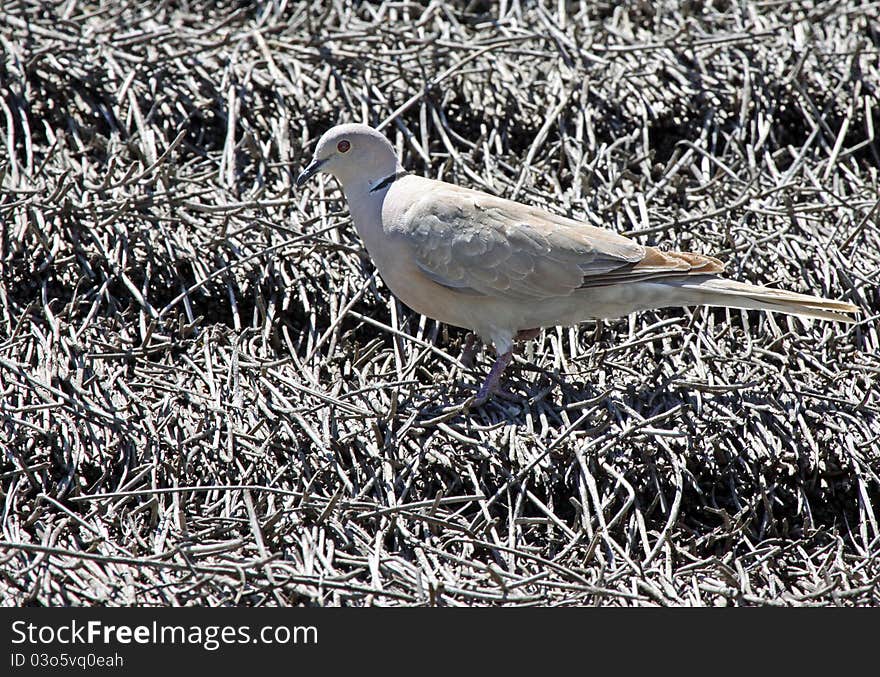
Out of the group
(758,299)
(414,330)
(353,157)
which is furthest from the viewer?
(414,330)

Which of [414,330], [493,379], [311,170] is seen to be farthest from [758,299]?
[311,170]

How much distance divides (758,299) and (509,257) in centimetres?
77

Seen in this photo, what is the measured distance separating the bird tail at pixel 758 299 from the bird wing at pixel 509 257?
0.06 meters

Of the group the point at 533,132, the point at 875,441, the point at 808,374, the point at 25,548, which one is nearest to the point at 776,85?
the point at 533,132

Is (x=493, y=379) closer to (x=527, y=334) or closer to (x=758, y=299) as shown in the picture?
(x=527, y=334)

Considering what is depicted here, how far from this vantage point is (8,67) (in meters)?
4.03

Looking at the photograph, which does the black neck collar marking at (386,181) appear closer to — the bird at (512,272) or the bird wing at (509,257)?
the bird at (512,272)

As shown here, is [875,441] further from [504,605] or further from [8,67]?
[8,67]

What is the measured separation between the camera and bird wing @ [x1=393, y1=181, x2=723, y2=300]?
10.5 feet

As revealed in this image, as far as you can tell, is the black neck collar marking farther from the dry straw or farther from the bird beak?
the dry straw

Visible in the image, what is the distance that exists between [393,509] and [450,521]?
0.68ft

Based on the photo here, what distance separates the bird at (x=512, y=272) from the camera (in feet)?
10.4

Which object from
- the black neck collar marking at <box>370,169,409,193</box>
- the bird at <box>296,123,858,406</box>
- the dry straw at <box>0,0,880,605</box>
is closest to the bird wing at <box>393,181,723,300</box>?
the bird at <box>296,123,858,406</box>

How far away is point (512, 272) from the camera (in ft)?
10.5
